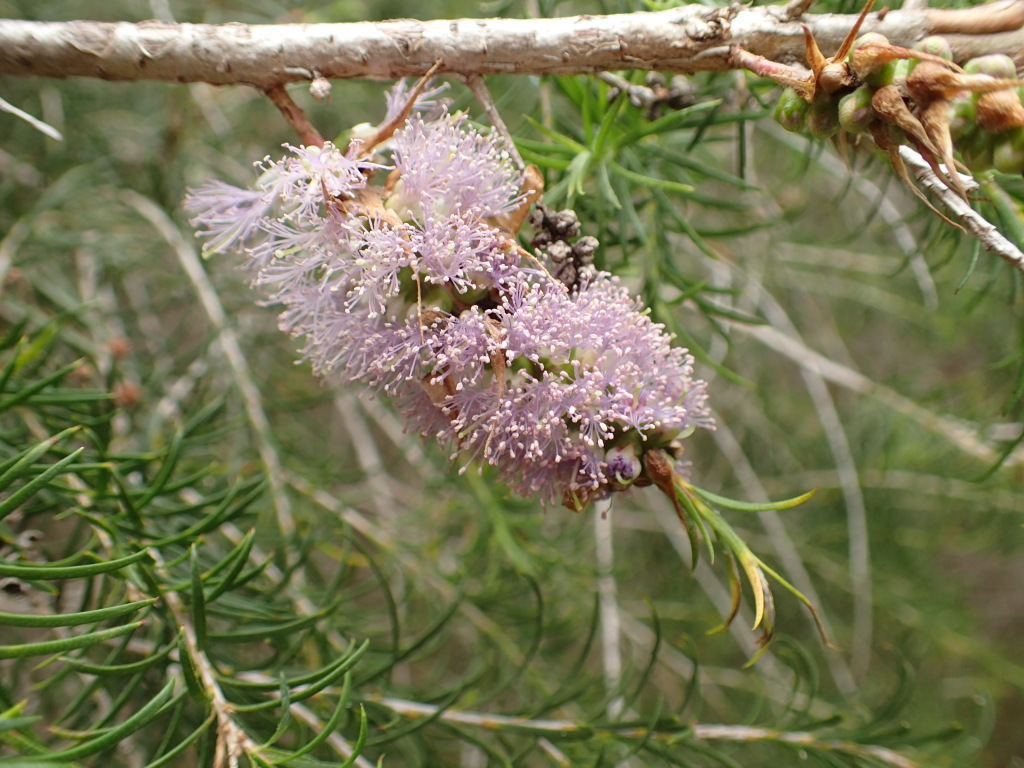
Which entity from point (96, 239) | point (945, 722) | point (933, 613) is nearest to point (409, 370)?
point (96, 239)

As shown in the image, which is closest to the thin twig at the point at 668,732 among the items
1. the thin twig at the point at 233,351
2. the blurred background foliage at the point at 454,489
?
the blurred background foliage at the point at 454,489

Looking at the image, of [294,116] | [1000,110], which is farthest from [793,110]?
[294,116]

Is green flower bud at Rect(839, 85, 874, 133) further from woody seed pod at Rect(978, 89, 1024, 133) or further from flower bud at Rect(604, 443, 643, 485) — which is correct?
flower bud at Rect(604, 443, 643, 485)

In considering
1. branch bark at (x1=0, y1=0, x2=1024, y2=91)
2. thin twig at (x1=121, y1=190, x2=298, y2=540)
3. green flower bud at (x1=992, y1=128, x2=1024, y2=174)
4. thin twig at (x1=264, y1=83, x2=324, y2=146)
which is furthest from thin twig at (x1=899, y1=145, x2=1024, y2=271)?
thin twig at (x1=121, y1=190, x2=298, y2=540)

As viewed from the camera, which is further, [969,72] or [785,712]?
[785,712]

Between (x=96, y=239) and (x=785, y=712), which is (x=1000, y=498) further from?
(x=96, y=239)

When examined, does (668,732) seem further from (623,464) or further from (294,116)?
(294,116)
